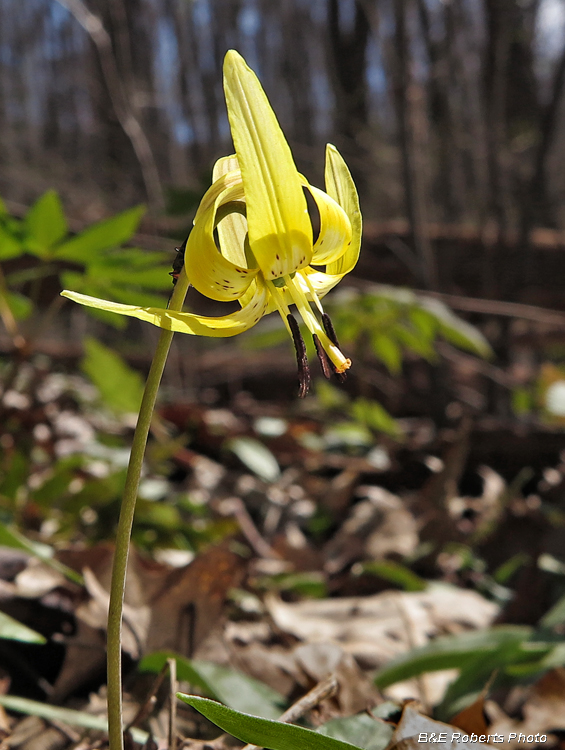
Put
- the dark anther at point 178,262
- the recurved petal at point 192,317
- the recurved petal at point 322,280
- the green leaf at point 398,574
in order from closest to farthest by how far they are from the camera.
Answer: the recurved petal at point 192,317 < the dark anther at point 178,262 < the recurved petal at point 322,280 < the green leaf at point 398,574

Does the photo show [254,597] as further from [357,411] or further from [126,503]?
[357,411]

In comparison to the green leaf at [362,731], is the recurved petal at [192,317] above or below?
above

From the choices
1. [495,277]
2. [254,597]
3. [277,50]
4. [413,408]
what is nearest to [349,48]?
[495,277]

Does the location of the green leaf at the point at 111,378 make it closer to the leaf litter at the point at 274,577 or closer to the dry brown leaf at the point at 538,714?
the leaf litter at the point at 274,577

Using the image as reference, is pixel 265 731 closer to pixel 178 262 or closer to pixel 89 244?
pixel 178 262

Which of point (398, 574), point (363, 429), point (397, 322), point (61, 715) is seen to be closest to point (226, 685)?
point (61, 715)

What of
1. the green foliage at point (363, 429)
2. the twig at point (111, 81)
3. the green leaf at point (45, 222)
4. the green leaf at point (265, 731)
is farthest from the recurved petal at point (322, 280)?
the twig at point (111, 81)

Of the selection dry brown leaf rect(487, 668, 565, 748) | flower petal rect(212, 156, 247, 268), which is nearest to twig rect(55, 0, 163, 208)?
flower petal rect(212, 156, 247, 268)
